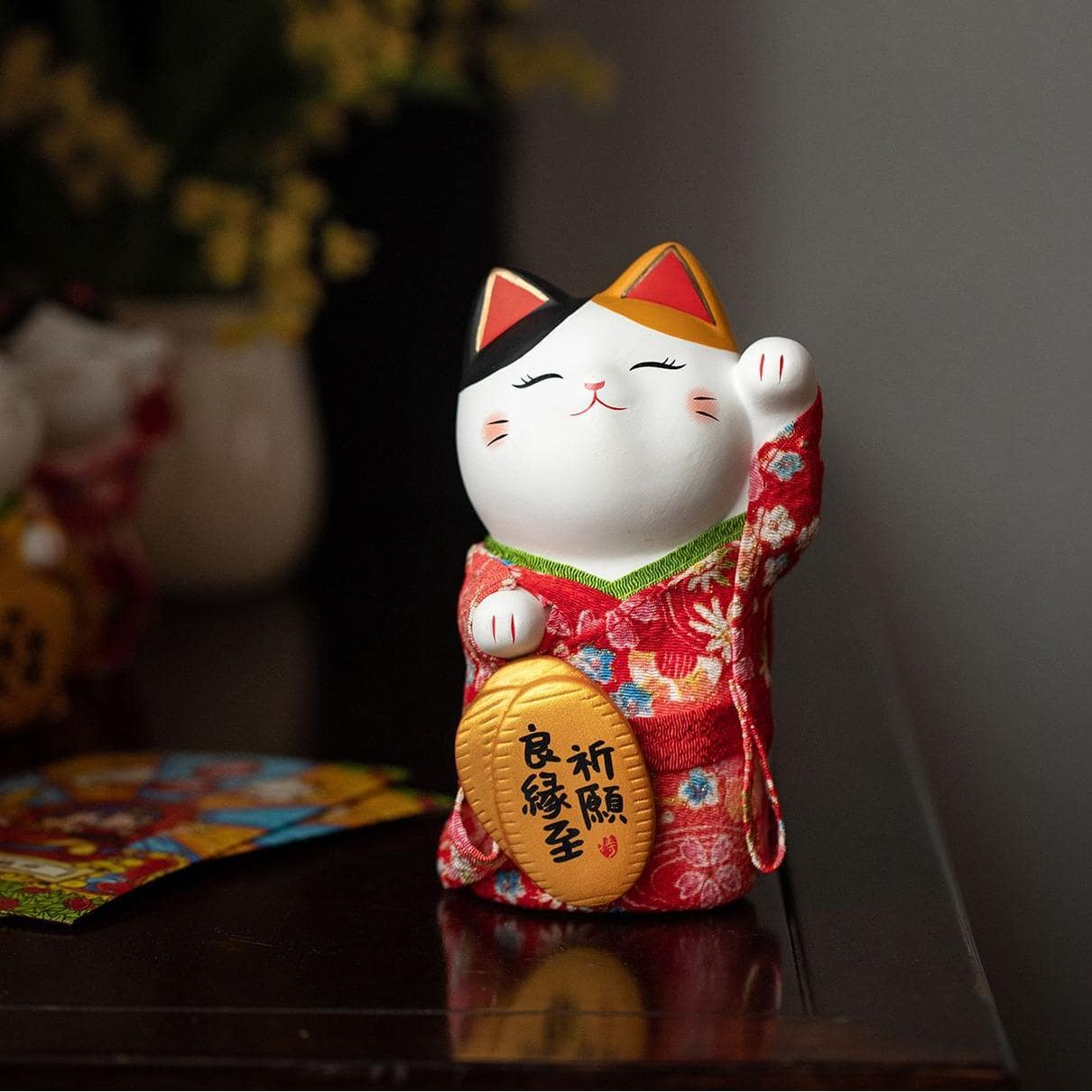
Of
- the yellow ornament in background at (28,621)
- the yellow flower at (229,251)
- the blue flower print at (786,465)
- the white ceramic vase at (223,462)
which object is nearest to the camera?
the blue flower print at (786,465)

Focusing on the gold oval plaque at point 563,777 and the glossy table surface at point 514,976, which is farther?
the gold oval plaque at point 563,777

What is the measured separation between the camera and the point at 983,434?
1312 mm

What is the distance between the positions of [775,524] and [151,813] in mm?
346

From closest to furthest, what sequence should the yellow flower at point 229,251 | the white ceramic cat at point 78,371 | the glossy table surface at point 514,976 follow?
the glossy table surface at point 514,976, the white ceramic cat at point 78,371, the yellow flower at point 229,251

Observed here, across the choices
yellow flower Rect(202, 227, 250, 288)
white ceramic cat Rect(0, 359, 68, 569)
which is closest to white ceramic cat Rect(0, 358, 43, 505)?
white ceramic cat Rect(0, 359, 68, 569)

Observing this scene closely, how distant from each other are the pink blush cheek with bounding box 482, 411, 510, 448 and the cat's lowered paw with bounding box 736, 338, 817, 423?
0.09 meters

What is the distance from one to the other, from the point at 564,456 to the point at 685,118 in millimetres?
1040

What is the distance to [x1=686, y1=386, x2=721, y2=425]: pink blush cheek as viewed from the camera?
0.57m

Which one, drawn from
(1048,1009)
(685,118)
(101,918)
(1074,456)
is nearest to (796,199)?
→ (685,118)

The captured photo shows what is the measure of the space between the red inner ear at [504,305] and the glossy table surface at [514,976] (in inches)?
9.2

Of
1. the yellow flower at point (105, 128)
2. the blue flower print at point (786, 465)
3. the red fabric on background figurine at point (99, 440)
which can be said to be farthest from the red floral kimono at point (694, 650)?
the yellow flower at point (105, 128)

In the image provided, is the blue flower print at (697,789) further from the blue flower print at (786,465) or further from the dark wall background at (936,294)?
the dark wall background at (936,294)

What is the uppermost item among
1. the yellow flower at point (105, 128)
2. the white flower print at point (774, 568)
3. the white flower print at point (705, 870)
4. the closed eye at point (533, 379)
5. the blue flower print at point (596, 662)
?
the yellow flower at point (105, 128)

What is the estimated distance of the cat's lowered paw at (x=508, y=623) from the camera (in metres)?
0.57
